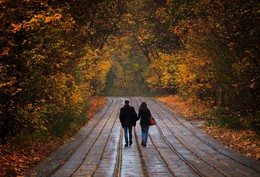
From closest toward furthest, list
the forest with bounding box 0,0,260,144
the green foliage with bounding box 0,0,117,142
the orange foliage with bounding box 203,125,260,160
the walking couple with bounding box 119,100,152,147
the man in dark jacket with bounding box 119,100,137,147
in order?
the green foliage with bounding box 0,0,117,142 < the forest with bounding box 0,0,260,144 < the orange foliage with bounding box 203,125,260,160 < the walking couple with bounding box 119,100,152,147 < the man in dark jacket with bounding box 119,100,137,147

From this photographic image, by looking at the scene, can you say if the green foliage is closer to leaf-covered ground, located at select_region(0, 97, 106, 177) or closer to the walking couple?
leaf-covered ground, located at select_region(0, 97, 106, 177)

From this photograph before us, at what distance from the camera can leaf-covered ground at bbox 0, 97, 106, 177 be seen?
1076cm

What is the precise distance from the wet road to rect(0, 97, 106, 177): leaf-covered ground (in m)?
0.39

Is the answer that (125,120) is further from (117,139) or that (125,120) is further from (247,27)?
(247,27)

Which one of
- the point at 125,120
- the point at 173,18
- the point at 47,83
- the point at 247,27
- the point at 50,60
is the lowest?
the point at 125,120

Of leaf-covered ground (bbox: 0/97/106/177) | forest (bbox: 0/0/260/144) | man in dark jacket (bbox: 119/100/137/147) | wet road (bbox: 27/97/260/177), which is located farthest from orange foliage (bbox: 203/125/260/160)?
leaf-covered ground (bbox: 0/97/106/177)

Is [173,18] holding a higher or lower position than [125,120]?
higher

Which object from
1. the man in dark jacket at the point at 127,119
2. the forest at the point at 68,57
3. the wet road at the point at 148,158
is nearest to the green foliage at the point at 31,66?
the forest at the point at 68,57

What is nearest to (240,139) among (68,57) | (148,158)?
(148,158)

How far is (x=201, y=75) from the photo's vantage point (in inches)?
1083

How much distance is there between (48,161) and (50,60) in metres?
3.95

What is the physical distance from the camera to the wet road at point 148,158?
10781 millimetres

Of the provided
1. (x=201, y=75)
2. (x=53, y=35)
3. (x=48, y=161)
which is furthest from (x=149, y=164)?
(x=201, y=75)

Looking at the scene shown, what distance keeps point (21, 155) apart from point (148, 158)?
438 cm
